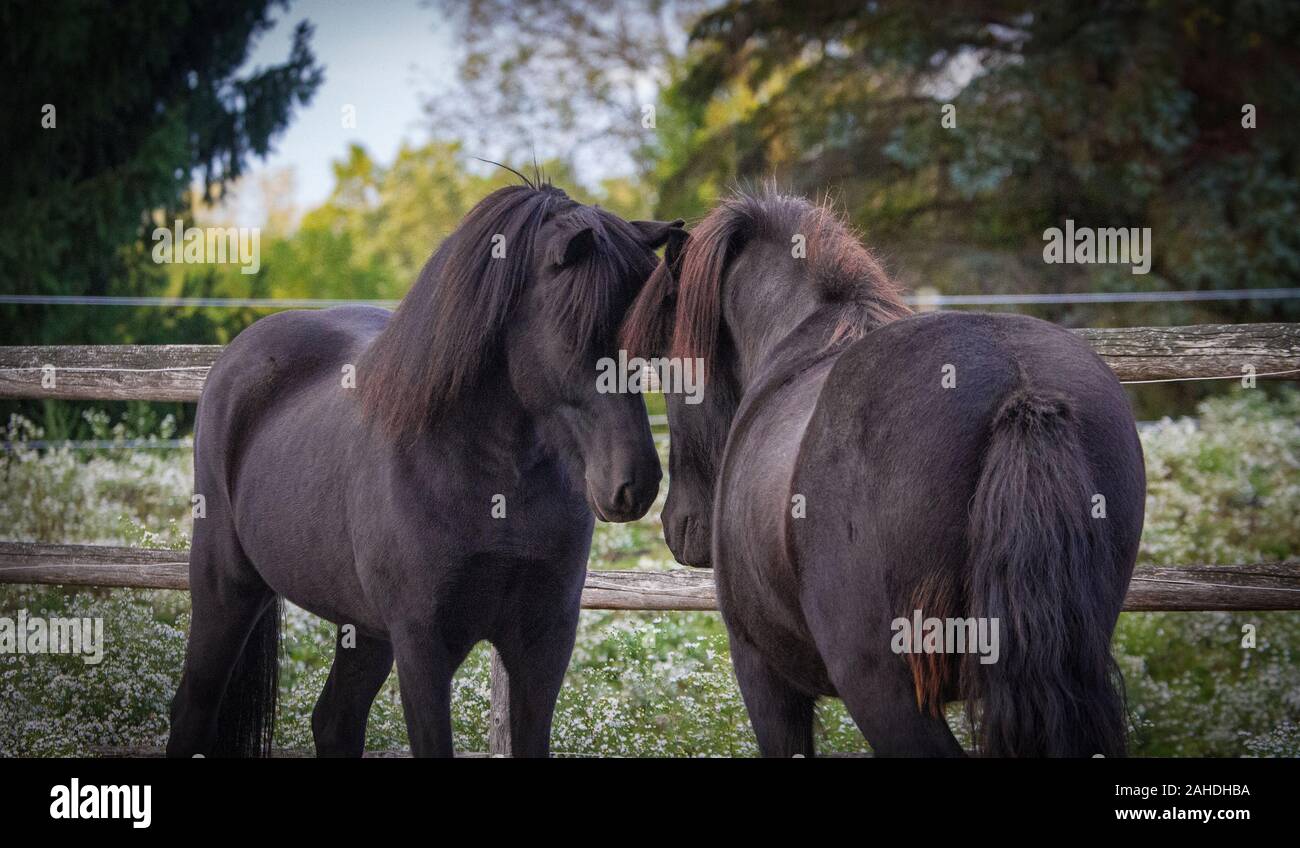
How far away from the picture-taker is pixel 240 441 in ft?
10.9

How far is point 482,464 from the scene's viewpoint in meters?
2.66

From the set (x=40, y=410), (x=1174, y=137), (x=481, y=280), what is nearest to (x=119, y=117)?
(x=40, y=410)

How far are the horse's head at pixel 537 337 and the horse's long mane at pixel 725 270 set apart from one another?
0.24 feet

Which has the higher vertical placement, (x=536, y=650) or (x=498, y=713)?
(x=536, y=650)

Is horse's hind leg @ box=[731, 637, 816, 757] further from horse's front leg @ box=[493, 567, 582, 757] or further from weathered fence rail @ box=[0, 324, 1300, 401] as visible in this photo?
weathered fence rail @ box=[0, 324, 1300, 401]

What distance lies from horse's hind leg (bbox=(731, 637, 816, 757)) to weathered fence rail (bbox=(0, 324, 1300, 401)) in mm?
2288

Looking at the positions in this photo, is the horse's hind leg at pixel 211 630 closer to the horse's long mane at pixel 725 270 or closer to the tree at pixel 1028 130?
the horse's long mane at pixel 725 270

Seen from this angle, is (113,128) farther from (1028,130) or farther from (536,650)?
(1028,130)

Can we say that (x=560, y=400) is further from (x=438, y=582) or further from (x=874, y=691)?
(x=874, y=691)

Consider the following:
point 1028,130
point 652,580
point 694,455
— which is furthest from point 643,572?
point 1028,130

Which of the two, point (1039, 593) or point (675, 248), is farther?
point (675, 248)

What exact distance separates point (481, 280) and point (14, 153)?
630 cm

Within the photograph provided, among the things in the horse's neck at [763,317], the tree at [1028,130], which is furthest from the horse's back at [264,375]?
the tree at [1028,130]

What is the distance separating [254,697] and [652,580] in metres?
1.47
